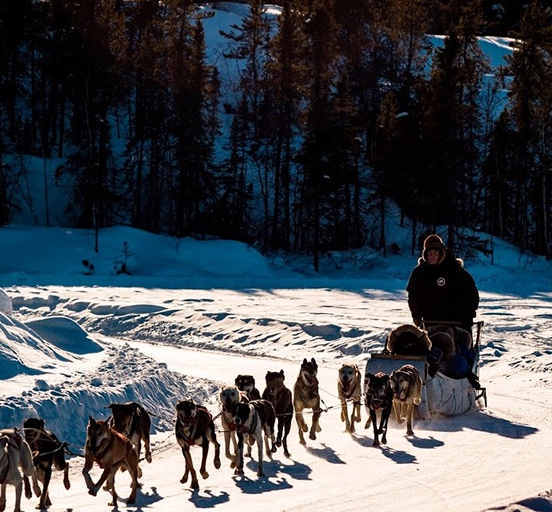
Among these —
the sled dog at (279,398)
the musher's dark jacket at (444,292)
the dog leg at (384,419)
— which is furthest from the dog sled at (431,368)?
the sled dog at (279,398)

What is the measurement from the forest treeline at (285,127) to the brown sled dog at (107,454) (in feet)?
112

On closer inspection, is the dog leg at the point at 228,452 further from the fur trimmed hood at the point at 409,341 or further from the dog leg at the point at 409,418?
the fur trimmed hood at the point at 409,341

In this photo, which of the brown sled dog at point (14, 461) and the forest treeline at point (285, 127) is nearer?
the brown sled dog at point (14, 461)

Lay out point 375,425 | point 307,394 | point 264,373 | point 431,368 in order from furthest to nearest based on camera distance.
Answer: point 264,373, point 431,368, point 307,394, point 375,425

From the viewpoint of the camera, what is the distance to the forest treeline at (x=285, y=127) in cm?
4597

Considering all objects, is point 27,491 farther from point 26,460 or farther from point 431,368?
point 431,368

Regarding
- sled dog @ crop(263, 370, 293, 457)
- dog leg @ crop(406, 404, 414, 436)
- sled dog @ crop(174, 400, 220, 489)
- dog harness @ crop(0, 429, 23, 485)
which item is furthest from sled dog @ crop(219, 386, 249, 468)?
dog leg @ crop(406, 404, 414, 436)

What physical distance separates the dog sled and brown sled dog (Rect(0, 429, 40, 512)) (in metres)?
5.64

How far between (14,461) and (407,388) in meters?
5.45

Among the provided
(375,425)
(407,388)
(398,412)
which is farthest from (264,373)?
(375,425)

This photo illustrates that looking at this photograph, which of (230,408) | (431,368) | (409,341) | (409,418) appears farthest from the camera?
(409,341)

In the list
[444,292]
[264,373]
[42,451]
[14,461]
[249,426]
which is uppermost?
[444,292]

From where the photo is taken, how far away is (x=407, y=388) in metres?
11.9

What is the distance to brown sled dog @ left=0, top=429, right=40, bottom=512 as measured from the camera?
298 inches
